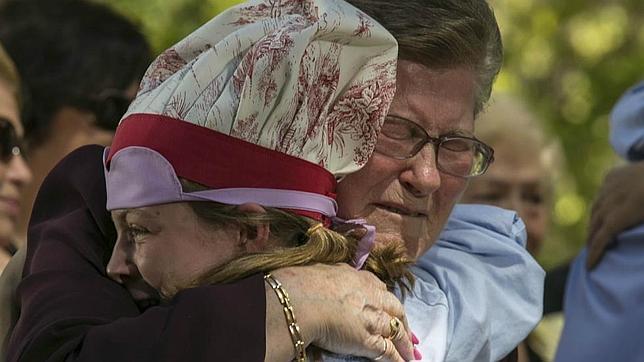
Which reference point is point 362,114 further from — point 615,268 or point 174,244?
point 615,268

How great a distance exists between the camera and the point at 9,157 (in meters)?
3.63

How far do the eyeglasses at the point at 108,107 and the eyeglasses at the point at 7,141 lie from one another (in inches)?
12.3

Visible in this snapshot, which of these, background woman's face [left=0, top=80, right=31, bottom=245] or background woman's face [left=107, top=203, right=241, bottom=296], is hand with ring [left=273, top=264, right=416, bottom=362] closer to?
Answer: background woman's face [left=107, top=203, right=241, bottom=296]

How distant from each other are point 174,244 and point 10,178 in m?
1.62

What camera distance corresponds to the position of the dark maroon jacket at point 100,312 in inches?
82.3

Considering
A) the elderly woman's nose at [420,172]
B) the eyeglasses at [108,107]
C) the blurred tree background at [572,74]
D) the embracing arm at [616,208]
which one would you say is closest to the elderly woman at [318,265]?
the elderly woman's nose at [420,172]

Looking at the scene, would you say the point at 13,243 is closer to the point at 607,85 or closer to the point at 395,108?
the point at 395,108

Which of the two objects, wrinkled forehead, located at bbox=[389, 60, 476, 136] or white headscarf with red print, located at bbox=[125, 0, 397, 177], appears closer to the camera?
white headscarf with red print, located at bbox=[125, 0, 397, 177]

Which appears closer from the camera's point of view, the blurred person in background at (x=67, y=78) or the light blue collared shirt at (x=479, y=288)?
the light blue collared shirt at (x=479, y=288)

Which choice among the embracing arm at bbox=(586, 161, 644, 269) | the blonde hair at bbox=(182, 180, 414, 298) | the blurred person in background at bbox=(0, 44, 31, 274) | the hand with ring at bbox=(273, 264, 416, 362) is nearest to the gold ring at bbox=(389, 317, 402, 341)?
the hand with ring at bbox=(273, 264, 416, 362)

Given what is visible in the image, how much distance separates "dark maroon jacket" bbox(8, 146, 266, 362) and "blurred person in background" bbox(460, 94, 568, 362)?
2.53 metres

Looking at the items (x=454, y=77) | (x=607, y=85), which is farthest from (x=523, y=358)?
(x=607, y=85)

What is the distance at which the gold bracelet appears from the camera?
217 cm

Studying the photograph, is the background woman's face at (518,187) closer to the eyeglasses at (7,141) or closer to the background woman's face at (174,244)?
the eyeglasses at (7,141)
